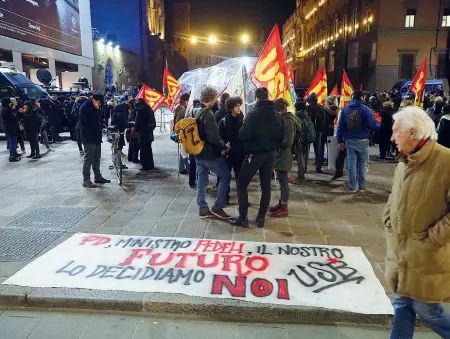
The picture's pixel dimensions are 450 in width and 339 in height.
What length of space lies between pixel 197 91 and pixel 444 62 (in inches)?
1085

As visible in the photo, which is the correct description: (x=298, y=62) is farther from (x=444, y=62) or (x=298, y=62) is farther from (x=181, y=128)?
(x=181, y=128)

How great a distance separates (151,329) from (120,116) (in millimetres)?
7203

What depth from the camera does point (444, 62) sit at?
32656mm

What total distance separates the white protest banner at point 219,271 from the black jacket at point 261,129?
1288 mm

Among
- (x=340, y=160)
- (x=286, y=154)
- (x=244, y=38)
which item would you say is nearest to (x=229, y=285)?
(x=286, y=154)

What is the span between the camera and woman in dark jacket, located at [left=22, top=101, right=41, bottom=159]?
449 inches

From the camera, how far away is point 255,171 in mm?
5430

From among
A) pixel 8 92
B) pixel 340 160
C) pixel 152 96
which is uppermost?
pixel 8 92

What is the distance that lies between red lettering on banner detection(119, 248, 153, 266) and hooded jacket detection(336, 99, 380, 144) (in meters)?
4.45

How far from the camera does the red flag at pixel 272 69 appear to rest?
707 centimetres

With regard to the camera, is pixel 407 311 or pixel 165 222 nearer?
pixel 407 311

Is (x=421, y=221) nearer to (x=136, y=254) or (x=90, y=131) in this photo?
(x=136, y=254)

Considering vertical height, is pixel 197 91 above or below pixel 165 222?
above

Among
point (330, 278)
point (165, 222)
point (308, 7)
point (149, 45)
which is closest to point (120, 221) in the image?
point (165, 222)
